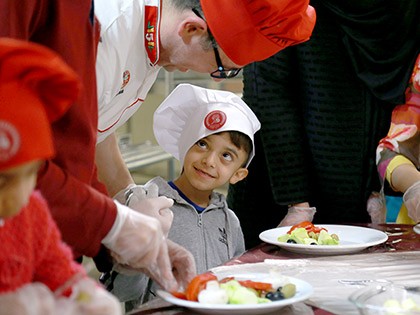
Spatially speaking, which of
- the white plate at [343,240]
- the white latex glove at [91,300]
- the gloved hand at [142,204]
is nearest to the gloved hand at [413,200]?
the white plate at [343,240]

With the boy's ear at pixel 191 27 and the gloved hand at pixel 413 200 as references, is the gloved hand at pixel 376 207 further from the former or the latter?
the boy's ear at pixel 191 27

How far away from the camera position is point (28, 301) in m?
0.71

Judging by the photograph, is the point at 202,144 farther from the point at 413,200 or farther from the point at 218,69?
the point at 413,200

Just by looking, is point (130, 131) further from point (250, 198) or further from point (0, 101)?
point (0, 101)

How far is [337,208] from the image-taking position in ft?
7.06

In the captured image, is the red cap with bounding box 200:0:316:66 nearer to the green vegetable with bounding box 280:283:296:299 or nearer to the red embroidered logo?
the red embroidered logo

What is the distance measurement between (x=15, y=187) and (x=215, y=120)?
48.9 inches

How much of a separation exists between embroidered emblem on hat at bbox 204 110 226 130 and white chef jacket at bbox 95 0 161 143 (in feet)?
1.15

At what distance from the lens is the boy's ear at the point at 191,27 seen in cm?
140

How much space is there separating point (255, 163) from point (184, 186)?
0.43 metres

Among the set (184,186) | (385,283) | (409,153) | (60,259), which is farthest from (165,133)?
(60,259)

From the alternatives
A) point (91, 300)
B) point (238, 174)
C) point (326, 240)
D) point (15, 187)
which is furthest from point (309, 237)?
point (15, 187)

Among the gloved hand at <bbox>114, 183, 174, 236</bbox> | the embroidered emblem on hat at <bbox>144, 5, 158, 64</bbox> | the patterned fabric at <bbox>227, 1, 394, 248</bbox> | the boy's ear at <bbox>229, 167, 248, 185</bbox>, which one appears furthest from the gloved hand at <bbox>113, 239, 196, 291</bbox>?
the patterned fabric at <bbox>227, 1, 394, 248</bbox>

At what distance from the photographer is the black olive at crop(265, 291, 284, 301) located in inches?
41.3
